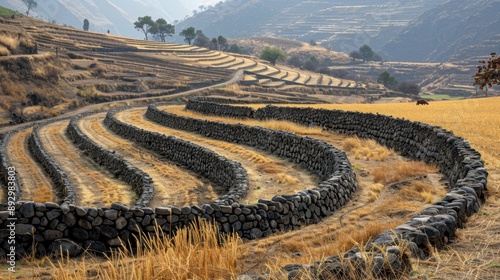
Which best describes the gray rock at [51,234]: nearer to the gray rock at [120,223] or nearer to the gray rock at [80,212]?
the gray rock at [80,212]

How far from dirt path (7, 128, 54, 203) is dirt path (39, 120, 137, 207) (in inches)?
54.0

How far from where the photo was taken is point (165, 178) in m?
27.4

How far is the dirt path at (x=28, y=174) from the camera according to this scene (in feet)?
86.0

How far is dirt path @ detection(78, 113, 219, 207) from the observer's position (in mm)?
22406

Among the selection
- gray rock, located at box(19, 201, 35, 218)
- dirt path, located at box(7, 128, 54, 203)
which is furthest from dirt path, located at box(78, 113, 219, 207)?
gray rock, located at box(19, 201, 35, 218)

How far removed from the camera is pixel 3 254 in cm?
1109

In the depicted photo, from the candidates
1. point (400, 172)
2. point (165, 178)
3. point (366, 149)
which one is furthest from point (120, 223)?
point (366, 149)

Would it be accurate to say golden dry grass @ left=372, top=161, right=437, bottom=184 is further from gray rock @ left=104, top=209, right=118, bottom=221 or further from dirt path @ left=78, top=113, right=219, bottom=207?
gray rock @ left=104, top=209, right=118, bottom=221

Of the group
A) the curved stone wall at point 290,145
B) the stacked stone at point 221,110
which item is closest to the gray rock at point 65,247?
the curved stone wall at point 290,145

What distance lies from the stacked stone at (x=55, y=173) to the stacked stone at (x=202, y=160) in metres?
6.90

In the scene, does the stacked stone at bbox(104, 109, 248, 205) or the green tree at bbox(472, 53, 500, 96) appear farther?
the stacked stone at bbox(104, 109, 248, 205)

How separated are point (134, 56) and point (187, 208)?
454 feet

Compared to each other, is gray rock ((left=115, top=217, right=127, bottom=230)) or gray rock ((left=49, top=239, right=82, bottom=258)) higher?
gray rock ((left=115, top=217, right=127, bottom=230))

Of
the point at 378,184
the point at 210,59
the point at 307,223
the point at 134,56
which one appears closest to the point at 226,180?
the point at 378,184
